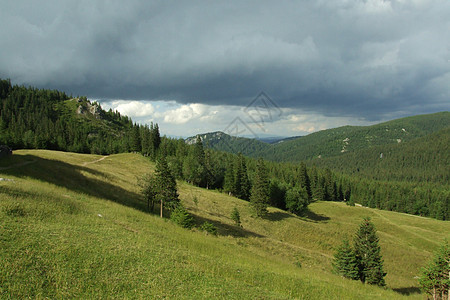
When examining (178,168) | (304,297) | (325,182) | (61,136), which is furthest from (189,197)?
(61,136)

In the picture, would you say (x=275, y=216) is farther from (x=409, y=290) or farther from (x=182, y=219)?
(x=182, y=219)

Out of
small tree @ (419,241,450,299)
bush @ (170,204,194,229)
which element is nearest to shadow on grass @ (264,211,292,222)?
bush @ (170,204,194,229)

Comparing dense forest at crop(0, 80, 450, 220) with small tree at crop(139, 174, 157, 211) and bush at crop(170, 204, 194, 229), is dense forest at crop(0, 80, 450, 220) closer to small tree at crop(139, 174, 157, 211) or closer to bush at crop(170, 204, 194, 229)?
small tree at crop(139, 174, 157, 211)

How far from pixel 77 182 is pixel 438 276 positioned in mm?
50201

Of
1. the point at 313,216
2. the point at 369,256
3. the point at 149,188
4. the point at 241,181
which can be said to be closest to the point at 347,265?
the point at 369,256

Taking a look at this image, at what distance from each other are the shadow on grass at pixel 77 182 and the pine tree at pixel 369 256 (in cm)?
3239

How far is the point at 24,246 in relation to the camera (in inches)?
460

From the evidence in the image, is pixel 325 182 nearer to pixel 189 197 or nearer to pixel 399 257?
pixel 399 257

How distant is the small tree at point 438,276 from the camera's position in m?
21.0

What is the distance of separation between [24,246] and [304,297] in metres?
16.4

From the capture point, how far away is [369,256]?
28.0 m

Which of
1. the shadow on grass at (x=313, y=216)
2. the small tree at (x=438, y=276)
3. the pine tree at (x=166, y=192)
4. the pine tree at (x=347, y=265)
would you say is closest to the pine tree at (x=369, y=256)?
the pine tree at (x=347, y=265)

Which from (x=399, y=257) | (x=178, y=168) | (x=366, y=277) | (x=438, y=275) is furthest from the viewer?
(x=178, y=168)

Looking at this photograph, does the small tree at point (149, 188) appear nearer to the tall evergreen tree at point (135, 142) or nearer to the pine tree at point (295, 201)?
the pine tree at point (295, 201)
